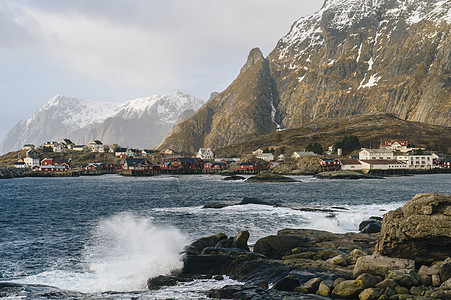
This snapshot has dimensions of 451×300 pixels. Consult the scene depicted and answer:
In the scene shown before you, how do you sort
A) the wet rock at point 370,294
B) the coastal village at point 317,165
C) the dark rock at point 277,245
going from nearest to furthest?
1. the wet rock at point 370,294
2. the dark rock at point 277,245
3. the coastal village at point 317,165

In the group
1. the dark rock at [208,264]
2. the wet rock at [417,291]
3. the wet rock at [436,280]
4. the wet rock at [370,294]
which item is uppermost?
the wet rock at [436,280]

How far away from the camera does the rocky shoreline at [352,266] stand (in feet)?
61.3

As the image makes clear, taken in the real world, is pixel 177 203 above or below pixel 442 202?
below

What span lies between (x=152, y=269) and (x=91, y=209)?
1566 inches

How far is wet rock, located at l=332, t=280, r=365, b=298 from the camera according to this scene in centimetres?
1853

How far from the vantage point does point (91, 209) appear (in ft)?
199

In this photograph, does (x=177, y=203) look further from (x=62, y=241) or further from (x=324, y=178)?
(x=324, y=178)

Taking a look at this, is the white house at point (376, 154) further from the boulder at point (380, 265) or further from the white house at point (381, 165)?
the boulder at point (380, 265)

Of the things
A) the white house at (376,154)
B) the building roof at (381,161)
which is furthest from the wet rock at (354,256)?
the white house at (376,154)

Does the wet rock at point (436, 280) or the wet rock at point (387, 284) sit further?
the wet rock at point (436, 280)

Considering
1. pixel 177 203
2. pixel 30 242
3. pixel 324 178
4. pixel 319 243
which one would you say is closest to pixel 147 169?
pixel 324 178

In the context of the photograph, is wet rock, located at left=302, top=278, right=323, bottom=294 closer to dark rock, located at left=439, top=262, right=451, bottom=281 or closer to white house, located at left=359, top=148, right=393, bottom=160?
dark rock, located at left=439, top=262, right=451, bottom=281

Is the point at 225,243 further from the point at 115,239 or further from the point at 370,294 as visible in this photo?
the point at 115,239

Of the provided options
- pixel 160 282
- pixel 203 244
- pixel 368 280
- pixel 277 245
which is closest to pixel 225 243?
pixel 203 244
